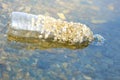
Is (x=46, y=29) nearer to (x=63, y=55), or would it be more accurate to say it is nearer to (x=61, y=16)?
(x=63, y=55)

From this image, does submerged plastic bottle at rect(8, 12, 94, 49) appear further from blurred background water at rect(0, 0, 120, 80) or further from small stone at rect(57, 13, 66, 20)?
small stone at rect(57, 13, 66, 20)

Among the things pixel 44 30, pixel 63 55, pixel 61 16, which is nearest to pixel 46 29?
pixel 44 30

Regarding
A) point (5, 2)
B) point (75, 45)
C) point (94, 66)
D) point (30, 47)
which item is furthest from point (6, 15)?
point (94, 66)

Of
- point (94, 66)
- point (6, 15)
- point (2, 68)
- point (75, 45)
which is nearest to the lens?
point (2, 68)

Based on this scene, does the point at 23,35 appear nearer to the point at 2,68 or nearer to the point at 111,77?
the point at 2,68

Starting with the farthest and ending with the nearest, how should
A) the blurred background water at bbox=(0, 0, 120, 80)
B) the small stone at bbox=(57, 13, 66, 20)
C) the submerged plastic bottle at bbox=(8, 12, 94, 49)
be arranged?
1. the small stone at bbox=(57, 13, 66, 20)
2. the submerged plastic bottle at bbox=(8, 12, 94, 49)
3. the blurred background water at bbox=(0, 0, 120, 80)

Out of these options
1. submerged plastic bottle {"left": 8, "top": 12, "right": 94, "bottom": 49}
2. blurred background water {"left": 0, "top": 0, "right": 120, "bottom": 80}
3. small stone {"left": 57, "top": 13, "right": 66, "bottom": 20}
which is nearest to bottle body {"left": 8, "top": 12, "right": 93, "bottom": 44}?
submerged plastic bottle {"left": 8, "top": 12, "right": 94, "bottom": 49}
